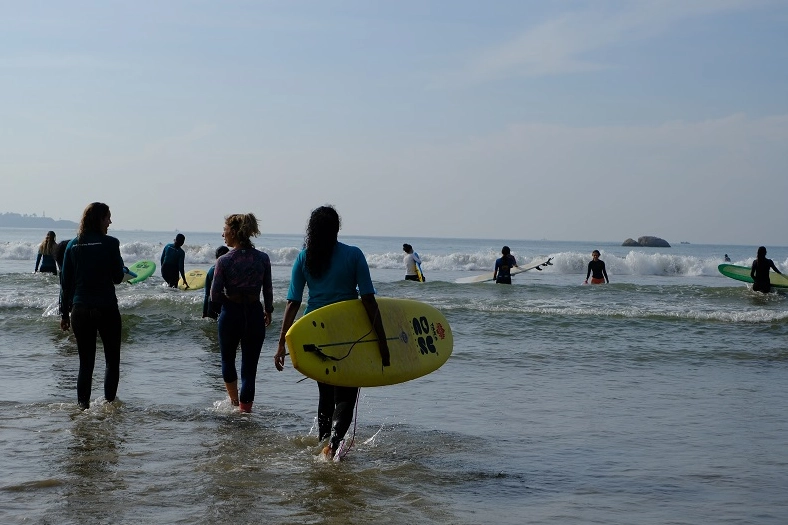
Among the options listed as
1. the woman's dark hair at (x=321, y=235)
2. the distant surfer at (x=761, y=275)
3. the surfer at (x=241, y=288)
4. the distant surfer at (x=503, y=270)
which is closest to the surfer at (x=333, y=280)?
the woman's dark hair at (x=321, y=235)

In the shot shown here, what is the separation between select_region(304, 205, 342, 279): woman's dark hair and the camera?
5164 mm

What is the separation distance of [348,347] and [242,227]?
1.80 m

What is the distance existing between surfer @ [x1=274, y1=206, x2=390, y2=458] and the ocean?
38 centimetres

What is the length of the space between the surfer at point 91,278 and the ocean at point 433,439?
2.34 ft

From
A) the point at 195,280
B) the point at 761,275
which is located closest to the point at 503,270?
the point at 761,275

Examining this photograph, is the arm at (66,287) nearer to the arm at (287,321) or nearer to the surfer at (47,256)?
the arm at (287,321)

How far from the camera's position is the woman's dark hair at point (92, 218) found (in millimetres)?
6430

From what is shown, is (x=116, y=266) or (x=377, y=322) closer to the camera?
(x=377, y=322)

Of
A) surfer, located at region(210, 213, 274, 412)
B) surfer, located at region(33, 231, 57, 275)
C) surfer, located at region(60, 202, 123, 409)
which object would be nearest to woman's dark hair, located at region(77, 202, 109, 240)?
surfer, located at region(60, 202, 123, 409)

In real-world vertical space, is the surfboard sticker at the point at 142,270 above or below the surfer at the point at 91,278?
below

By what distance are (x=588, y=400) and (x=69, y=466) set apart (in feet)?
15.3

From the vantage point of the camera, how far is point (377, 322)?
5.27 m

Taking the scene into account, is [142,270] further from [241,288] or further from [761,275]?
[241,288]

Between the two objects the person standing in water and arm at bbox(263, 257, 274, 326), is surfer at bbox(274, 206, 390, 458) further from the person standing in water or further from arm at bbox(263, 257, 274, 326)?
the person standing in water
